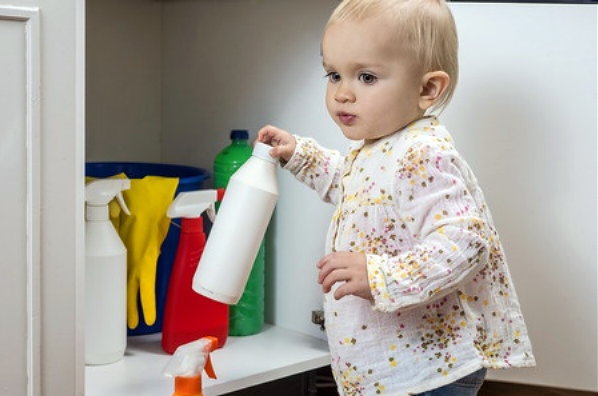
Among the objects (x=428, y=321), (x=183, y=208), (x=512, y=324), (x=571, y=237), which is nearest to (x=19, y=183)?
(x=183, y=208)

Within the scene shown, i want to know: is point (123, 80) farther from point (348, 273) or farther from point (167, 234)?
point (348, 273)

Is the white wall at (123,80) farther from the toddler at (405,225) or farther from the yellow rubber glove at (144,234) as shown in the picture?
the toddler at (405,225)

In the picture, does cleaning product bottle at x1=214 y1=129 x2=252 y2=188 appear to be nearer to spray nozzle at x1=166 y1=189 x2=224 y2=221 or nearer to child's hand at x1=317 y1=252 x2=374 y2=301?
spray nozzle at x1=166 y1=189 x2=224 y2=221

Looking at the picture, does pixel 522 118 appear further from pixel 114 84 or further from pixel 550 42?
pixel 114 84

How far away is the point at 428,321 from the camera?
1125 mm

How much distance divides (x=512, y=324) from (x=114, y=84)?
39.9 inches

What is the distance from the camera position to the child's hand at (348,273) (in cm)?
104

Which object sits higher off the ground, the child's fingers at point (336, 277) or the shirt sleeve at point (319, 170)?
the shirt sleeve at point (319, 170)

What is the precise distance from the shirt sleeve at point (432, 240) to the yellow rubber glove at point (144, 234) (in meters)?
0.50


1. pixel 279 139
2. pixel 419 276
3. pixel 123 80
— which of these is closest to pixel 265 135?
pixel 279 139

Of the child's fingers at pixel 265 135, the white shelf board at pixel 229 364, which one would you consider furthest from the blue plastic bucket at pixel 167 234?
the child's fingers at pixel 265 135

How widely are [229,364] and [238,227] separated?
1.01 feet

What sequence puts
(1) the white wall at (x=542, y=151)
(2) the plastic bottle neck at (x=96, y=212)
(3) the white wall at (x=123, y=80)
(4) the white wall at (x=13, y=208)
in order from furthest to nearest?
1. (3) the white wall at (x=123, y=80)
2. (2) the plastic bottle neck at (x=96, y=212)
3. (1) the white wall at (x=542, y=151)
4. (4) the white wall at (x=13, y=208)

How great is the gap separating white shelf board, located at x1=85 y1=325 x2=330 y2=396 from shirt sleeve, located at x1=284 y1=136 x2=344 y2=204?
1.00 ft
